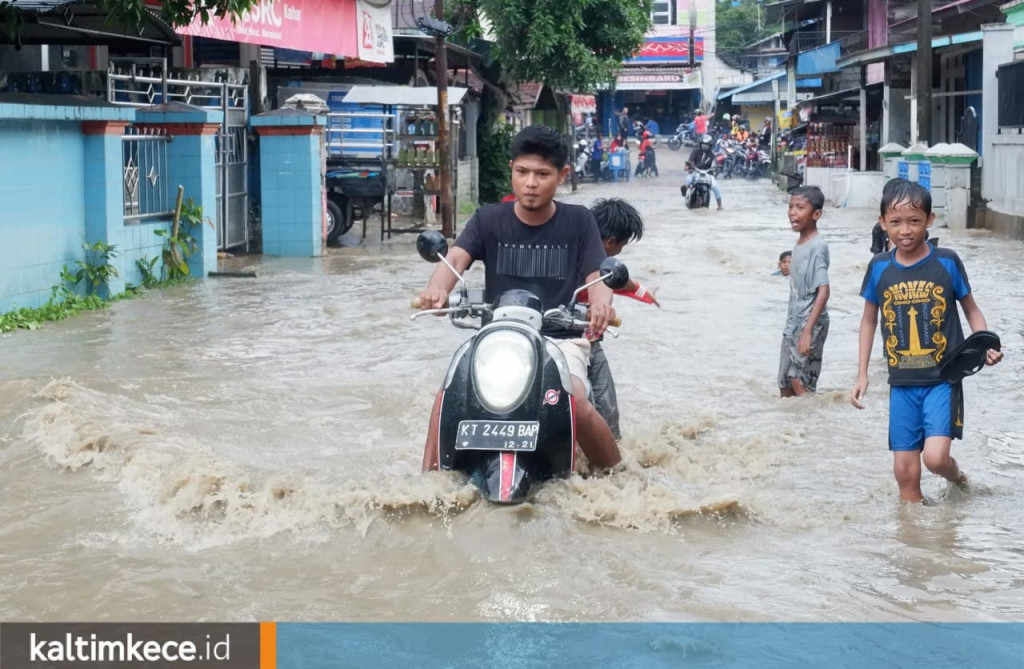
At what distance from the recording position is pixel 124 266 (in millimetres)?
12789

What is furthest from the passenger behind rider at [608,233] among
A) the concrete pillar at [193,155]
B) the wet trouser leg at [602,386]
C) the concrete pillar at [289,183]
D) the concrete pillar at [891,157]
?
the concrete pillar at [891,157]

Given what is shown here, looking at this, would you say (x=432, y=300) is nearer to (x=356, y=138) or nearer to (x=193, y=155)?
(x=193, y=155)

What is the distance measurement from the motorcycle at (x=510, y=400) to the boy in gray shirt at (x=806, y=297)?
2.83m

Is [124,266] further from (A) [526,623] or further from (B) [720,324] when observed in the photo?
(A) [526,623]

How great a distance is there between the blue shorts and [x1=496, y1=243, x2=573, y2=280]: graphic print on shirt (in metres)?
1.42

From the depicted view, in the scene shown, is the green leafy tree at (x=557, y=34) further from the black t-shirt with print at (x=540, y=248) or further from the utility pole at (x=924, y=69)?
the black t-shirt with print at (x=540, y=248)

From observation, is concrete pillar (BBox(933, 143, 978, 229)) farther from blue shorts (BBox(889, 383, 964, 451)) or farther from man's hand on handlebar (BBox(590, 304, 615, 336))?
man's hand on handlebar (BBox(590, 304, 615, 336))

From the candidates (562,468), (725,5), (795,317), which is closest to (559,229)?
(562,468)

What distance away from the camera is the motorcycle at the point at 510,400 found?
489 cm

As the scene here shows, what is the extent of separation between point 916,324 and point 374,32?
15.7 metres

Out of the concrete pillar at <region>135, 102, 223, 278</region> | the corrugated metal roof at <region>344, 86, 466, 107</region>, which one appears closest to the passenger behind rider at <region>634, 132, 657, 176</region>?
the corrugated metal roof at <region>344, 86, 466, 107</region>

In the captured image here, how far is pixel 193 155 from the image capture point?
1418cm

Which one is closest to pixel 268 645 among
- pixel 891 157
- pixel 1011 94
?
pixel 1011 94

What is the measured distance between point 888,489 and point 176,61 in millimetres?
12930
